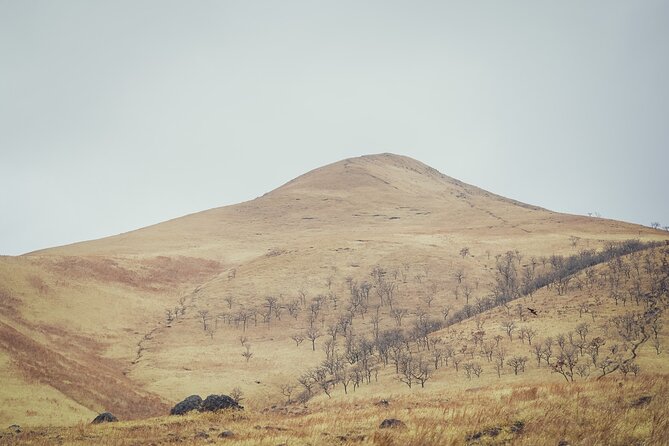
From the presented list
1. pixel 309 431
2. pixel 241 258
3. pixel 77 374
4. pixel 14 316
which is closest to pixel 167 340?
pixel 14 316

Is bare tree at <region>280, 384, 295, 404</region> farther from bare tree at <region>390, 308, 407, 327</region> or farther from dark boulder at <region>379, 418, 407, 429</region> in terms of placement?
dark boulder at <region>379, 418, 407, 429</region>

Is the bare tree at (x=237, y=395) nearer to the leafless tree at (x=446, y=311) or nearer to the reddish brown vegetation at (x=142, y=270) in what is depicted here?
the leafless tree at (x=446, y=311)

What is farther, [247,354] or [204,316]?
[204,316]

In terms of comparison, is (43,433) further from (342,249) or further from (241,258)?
(241,258)

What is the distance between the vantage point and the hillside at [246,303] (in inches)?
1932

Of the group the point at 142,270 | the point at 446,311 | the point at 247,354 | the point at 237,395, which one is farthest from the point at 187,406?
the point at 142,270

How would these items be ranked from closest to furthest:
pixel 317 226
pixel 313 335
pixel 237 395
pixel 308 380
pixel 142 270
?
pixel 237 395 → pixel 308 380 → pixel 313 335 → pixel 142 270 → pixel 317 226

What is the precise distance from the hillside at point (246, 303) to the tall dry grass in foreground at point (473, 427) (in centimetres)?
1703

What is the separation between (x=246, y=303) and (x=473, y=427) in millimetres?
90576

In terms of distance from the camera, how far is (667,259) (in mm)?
82938

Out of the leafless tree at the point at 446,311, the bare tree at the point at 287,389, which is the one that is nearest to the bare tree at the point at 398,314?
the leafless tree at the point at 446,311

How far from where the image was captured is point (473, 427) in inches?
493

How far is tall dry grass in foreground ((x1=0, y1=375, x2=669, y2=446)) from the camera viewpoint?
11234 mm

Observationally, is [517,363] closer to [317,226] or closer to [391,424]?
[391,424]
